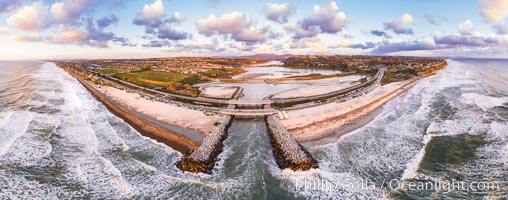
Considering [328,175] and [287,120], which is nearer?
[328,175]

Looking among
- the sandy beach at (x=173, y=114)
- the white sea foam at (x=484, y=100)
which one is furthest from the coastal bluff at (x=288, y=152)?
the white sea foam at (x=484, y=100)

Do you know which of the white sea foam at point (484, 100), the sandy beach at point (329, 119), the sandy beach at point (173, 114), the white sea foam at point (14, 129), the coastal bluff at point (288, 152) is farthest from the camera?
the white sea foam at point (484, 100)

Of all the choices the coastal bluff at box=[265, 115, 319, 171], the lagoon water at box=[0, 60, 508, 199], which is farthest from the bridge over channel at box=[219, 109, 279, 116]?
the coastal bluff at box=[265, 115, 319, 171]

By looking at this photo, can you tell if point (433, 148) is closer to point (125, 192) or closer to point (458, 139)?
point (458, 139)

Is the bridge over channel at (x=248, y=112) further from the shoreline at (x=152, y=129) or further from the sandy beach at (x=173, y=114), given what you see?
the shoreline at (x=152, y=129)

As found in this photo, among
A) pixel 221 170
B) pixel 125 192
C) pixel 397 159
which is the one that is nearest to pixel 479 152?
pixel 397 159
